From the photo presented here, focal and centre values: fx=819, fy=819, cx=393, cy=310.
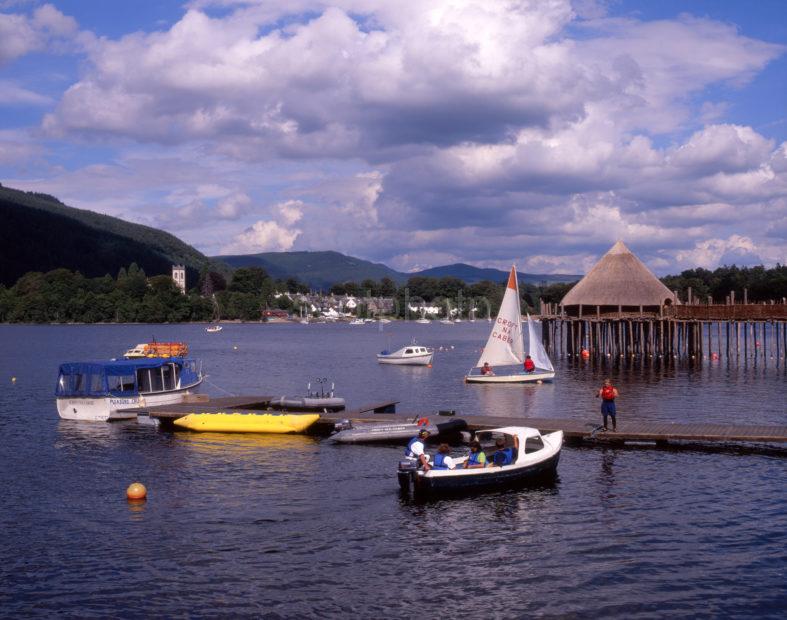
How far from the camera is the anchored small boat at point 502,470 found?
86.2 ft

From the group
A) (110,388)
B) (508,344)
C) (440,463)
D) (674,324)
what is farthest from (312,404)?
(674,324)

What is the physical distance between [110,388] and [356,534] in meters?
27.7

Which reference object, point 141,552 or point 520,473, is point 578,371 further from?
point 141,552

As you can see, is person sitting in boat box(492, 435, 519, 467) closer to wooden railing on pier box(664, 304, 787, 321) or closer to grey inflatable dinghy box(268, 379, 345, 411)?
grey inflatable dinghy box(268, 379, 345, 411)

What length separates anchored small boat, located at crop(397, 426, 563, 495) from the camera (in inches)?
1034

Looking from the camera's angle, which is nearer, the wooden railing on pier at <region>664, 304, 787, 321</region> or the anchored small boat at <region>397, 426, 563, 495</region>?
the anchored small boat at <region>397, 426, 563, 495</region>

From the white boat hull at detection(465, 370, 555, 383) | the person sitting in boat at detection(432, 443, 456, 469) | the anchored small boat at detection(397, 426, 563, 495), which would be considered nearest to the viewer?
the anchored small boat at detection(397, 426, 563, 495)

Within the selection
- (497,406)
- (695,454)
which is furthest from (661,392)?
(695,454)

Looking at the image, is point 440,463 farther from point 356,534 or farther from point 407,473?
point 356,534

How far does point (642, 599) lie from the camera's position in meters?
18.2

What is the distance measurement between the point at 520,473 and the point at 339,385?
4060cm

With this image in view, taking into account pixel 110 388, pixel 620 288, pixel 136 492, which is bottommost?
pixel 136 492

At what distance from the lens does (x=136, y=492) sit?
87.3 feet

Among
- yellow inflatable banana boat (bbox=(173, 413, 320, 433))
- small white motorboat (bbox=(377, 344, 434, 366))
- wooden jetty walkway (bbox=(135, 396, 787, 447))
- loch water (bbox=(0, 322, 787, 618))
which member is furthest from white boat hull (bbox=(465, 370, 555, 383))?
loch water (bbox=(0, 322, 787, 618))
